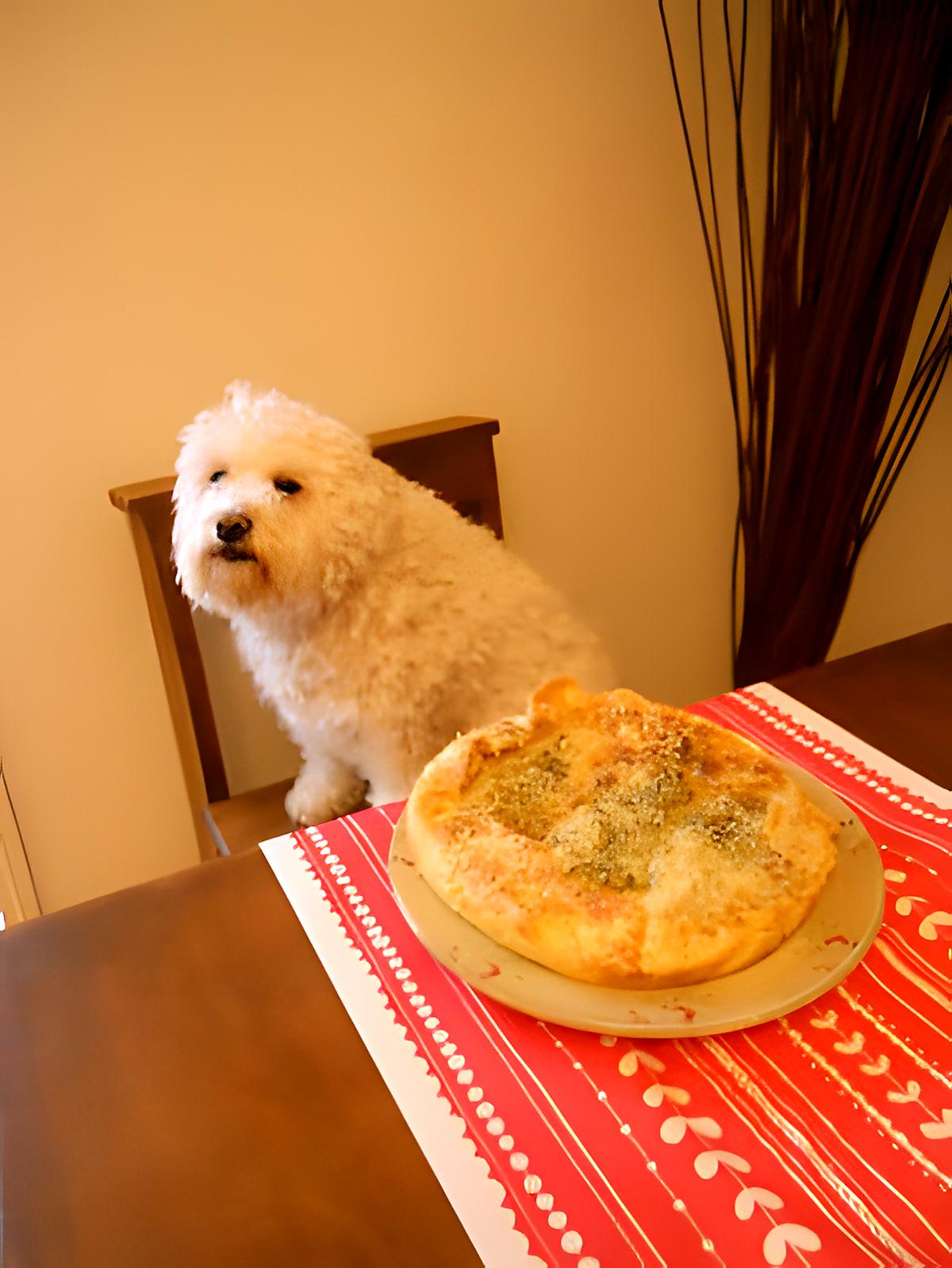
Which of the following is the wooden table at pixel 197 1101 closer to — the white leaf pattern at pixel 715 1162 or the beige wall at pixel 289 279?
the white leaf pattern at pixel 715 1162

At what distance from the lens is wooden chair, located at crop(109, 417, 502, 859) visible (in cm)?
119

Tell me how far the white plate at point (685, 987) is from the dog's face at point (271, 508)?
0.44 metres

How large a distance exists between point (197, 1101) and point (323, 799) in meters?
0.66

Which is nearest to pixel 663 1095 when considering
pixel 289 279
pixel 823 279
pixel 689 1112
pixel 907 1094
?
pixel 689 1112

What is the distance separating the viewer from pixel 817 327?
1.49m

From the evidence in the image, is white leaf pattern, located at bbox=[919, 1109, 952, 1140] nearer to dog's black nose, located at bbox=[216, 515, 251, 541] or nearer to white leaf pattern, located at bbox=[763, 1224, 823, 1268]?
white leaf pattern, located at bbox=[763, 1224, 823, 1268]

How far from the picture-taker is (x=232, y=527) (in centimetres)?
94

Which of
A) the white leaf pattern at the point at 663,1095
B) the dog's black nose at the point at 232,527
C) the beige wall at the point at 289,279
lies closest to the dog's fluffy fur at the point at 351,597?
the dog's black nose at the point at 232,527

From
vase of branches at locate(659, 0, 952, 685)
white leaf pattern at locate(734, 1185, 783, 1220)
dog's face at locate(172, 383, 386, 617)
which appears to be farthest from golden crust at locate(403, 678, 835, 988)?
vase of branches at locate(659, 0, 952, 685)

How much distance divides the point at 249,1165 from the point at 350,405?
1056mm

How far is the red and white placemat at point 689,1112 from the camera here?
1.52 ft

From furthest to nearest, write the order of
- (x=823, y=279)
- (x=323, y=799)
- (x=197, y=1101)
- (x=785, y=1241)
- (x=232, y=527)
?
1. (x=823, y=279)
2. (x=323, y=799)
3. (x=232, y=527)
4. (x=197, y=1101)
5. (x=785, y=1241)

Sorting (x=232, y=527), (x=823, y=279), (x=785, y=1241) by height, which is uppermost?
(x=823, y=279)

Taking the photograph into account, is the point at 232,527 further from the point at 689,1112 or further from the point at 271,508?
the point at 689,1112
